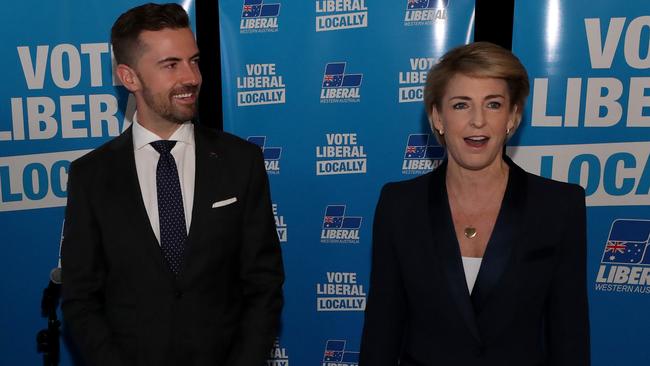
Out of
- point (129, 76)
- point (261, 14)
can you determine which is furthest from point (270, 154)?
point (129, 76)

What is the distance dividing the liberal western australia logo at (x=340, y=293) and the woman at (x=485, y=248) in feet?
6.68

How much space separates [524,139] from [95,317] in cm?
278

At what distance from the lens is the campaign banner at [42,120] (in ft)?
13.9

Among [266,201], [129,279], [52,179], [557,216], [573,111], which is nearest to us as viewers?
[557,216]

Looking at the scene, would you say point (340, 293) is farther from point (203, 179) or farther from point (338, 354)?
point (203, 179)

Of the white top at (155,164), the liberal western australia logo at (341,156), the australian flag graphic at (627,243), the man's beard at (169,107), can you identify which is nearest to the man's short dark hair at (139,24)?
the man's beard at (169,107)

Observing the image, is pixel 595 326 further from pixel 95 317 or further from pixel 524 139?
pixel 95 317

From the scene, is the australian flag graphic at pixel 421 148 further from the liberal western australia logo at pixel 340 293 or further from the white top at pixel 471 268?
the white top at pixel 471 268

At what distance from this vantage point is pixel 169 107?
2623 mm

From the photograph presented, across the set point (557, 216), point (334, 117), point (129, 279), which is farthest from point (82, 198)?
point (334, 117)

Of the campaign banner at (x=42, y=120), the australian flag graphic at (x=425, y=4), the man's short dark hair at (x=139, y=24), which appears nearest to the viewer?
the man's short dark hair at (x=139, y=24)

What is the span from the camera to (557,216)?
2254 millimetres

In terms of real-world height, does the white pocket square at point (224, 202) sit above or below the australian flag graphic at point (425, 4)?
below

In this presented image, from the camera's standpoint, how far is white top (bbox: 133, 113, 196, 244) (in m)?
2.60
